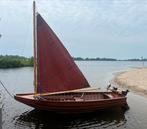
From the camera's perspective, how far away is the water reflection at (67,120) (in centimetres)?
2252

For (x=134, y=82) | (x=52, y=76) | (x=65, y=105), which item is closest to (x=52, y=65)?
(x=52, y=76)

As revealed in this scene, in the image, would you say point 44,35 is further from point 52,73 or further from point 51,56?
point 52,73

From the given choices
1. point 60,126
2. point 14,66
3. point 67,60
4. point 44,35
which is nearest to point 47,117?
point 60,126

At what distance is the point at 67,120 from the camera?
79.3 feet

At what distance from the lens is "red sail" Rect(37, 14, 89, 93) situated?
2447 cm

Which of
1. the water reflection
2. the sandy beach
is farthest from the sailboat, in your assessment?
the sandy beach

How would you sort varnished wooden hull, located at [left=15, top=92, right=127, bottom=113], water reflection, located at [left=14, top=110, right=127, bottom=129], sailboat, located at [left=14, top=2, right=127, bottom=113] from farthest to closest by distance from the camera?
sailboat, located at [left=14, top=2, right=127, bottom=113]
varnished wooden hull, located at [left=15, top=92, right=127, bottom=113]
water reflection, located at [left=14, top=110, right=127, bottom=129]

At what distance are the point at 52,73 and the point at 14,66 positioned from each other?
9320cm

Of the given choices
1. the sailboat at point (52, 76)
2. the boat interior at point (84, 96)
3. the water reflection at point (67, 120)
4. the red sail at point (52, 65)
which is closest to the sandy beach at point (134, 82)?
the boat interior at point (84, 96)

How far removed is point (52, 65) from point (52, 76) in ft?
3.29

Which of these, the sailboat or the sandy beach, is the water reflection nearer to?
the sailboat

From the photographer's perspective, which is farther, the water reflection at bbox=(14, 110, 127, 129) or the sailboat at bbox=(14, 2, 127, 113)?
the sailboat at bbox=(14, 2, 127, 113)

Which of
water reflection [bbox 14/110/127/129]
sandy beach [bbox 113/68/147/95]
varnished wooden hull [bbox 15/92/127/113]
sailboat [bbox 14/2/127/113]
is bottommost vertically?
water reflection [bbox 14/110/127/129]

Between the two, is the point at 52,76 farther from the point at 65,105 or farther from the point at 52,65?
the point at 65,105
